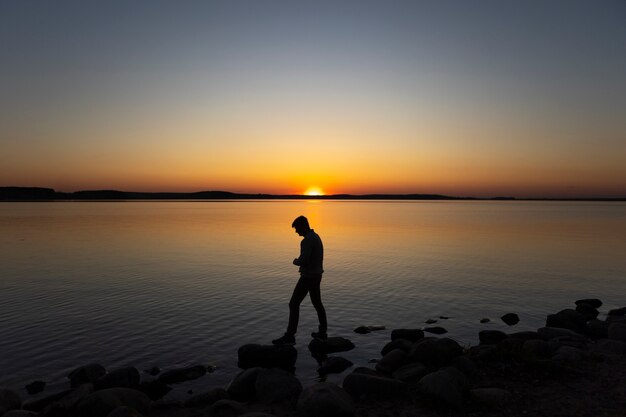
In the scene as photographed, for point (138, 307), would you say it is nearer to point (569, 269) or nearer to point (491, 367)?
point (491, 367)

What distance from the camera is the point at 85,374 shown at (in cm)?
992

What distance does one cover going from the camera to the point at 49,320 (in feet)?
49.1

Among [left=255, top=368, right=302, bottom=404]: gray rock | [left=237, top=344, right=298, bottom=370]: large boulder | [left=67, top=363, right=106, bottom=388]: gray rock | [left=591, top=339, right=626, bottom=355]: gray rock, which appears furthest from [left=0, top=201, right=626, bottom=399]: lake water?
[left=591, top=339, right=626, bottom=355]: gray rock

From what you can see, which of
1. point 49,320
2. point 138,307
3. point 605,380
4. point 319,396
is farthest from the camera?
point 138,307

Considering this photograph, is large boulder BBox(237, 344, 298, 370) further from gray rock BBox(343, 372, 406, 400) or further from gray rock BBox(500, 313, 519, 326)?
gray rock BBox(500, 313, 519, 326)

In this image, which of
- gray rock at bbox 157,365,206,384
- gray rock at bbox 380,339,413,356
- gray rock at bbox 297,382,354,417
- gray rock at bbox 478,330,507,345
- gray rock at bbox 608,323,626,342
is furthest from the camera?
gray rock at bbox 478,330,507,345

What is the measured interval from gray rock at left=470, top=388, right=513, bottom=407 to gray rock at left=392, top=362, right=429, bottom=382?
1.48m

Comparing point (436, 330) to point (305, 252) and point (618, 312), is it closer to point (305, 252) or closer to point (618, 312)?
point (305, 252)

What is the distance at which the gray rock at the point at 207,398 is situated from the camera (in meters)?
8.60

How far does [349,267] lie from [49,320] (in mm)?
15781

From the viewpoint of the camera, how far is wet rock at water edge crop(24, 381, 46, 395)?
31.2ft

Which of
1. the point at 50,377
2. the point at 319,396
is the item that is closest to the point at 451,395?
the point at 319,396

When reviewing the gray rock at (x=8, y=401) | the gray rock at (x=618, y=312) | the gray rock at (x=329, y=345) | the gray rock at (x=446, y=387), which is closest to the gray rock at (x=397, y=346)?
the gray rock at (x=329, y=345)

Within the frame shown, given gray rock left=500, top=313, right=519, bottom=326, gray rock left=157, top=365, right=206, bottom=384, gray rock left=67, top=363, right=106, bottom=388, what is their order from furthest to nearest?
gray rock left=500, top=313, right=519, bottom=326
gray rock left=157, top=365, right=206, bottom=384
gray rock left=67, top=363, right=106, bottom=388
